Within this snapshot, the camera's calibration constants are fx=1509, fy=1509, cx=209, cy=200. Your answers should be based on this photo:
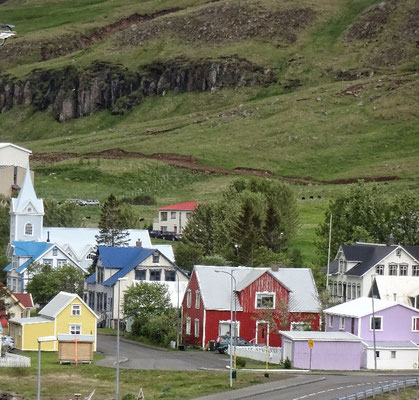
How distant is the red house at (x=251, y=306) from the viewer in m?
111

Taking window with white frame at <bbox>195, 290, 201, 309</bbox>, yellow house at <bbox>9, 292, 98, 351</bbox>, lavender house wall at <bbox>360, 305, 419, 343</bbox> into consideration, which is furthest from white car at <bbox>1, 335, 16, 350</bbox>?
lavender house wall at <bbox>360, 305, 419, 343</bbox>

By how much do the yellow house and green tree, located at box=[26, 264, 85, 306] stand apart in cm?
1999

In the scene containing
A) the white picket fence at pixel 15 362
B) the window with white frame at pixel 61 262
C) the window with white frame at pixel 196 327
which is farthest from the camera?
the window with white frame at pixel 61 262

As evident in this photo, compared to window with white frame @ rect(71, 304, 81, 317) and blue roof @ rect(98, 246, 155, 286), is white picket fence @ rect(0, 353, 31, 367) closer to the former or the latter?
window with white frame @ rect(71, 304, 81, 317)

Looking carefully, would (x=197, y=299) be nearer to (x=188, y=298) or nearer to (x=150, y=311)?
(x=188, y=298)

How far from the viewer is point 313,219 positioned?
184250mm

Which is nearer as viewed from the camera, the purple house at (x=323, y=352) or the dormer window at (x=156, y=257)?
the purple house at (x=323, y=352)

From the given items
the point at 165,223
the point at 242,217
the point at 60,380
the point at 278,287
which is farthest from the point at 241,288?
the point at 165,223

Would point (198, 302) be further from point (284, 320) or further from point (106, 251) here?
point (106, 251)

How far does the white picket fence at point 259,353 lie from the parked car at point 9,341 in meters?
15.8

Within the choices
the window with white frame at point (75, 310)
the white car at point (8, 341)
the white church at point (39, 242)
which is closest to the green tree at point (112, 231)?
the white church at point (39, 242)

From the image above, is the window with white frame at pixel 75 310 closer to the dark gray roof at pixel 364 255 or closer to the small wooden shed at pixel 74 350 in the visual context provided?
the small wooden shed at pixel 74 350

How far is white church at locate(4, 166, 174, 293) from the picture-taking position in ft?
463

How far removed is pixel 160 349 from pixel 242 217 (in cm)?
3903
